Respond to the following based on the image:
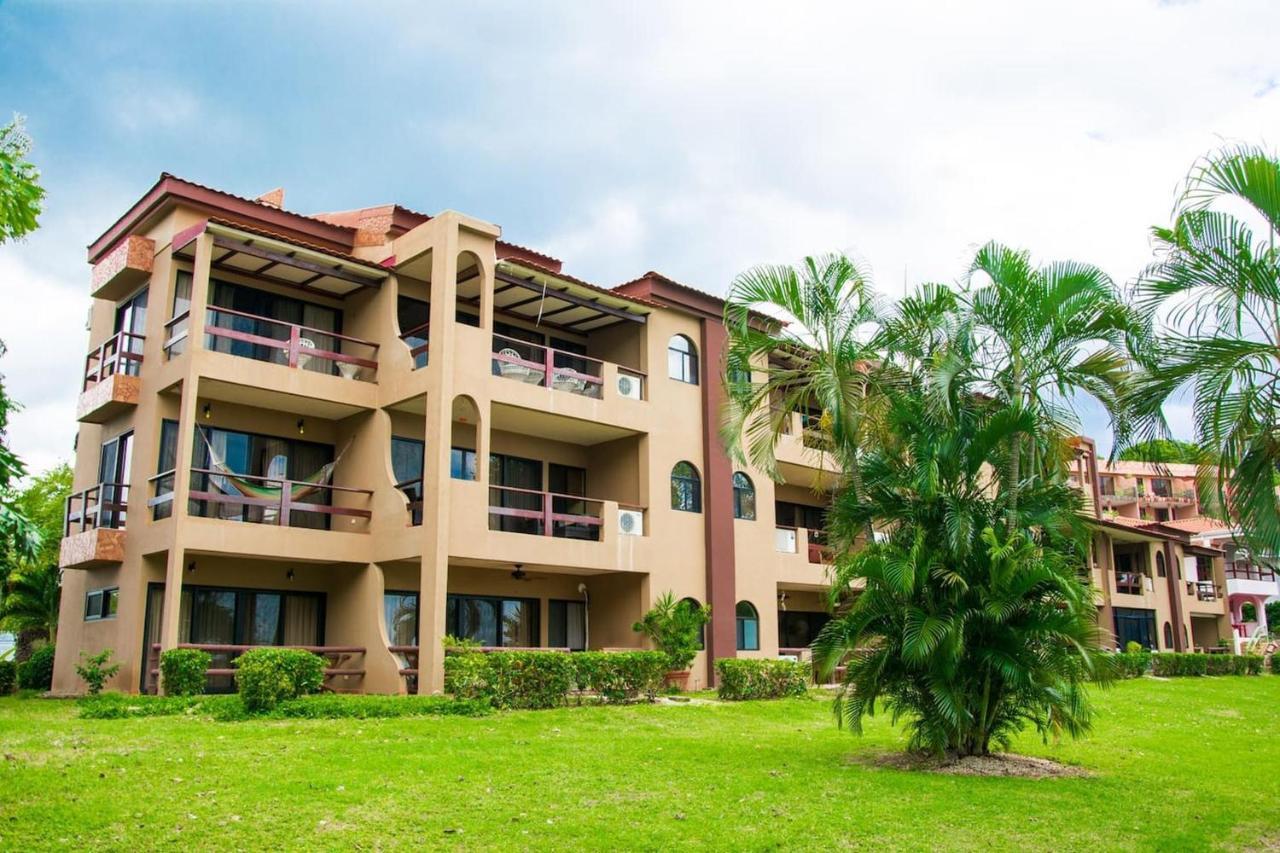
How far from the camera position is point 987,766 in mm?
13422

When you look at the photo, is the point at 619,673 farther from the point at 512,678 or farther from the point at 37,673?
the point at 37,673

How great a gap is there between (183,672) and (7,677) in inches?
301

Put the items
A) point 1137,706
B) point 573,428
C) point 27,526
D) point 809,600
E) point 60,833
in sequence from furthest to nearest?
point 809,600
point 573,428
point 1137,706
point 27,526
point 60,833

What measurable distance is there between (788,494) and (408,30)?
21.6m

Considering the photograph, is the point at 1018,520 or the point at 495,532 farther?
the point at 495,532

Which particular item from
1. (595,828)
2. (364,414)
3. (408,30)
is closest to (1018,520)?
(595,828)

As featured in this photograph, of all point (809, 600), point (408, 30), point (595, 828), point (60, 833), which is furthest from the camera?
point (809, 600)

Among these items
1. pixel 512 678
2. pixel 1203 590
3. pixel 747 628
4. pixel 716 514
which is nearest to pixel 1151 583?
pixel 1203 590

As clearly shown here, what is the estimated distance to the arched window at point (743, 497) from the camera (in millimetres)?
28500

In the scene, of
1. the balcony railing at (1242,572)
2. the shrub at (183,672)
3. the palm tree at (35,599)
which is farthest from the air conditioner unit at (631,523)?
the balcony railing at (1242,572)

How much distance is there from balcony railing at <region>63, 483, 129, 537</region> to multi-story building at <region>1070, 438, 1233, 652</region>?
3414 centimetres

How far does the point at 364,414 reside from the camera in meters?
23.8

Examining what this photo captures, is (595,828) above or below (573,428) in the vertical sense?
below

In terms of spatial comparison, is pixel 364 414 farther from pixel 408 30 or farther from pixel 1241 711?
pixel 1241 711
